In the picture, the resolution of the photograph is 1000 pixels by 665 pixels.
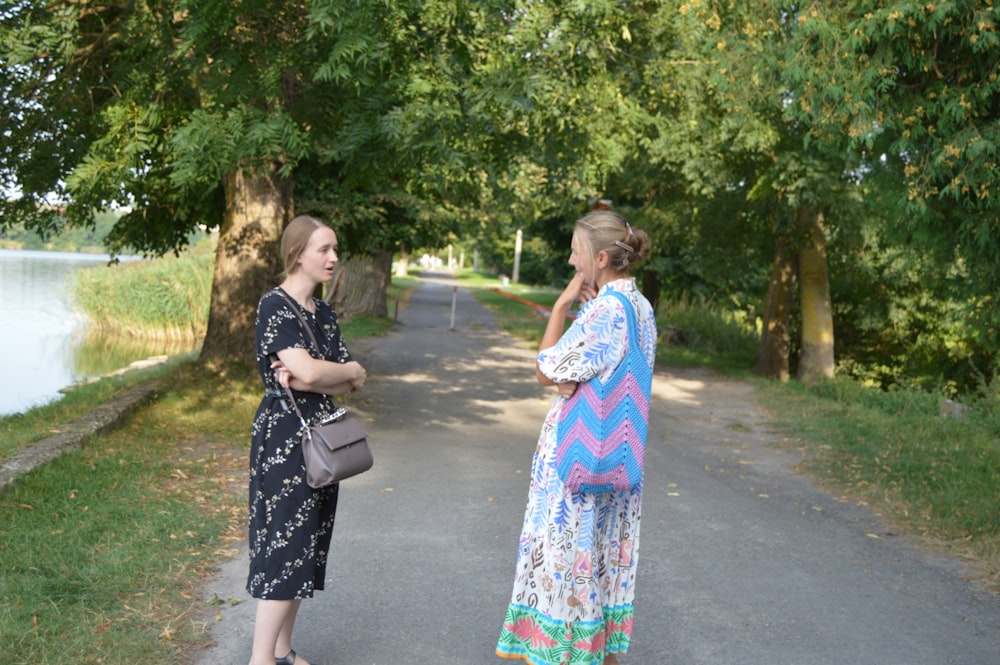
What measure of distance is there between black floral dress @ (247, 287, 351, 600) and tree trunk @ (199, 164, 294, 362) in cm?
790

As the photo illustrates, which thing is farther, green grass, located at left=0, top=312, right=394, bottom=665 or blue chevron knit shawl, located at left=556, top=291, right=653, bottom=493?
green grass, located at left=0, top=312, right=394, bottom=665

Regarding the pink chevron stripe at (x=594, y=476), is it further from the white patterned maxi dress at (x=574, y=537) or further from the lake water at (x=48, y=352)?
the lake water at (x=48, y=352)

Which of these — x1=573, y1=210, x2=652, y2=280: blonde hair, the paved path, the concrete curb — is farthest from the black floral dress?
the concrete curb

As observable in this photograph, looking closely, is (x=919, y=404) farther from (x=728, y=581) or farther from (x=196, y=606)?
(x=196, y=606)

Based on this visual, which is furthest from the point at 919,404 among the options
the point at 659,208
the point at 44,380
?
the point at 44,380

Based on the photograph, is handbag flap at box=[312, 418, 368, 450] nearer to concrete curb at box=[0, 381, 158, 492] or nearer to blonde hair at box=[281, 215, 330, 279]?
blonde hair at box=[281, 215, 330, 279]

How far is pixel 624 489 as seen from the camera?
3908 mm

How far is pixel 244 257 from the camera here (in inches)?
460

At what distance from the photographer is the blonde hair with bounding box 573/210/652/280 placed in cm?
385

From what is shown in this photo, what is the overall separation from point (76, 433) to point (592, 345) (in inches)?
235

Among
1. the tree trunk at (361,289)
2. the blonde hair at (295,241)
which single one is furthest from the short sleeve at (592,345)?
the tree trunk at (361,289)

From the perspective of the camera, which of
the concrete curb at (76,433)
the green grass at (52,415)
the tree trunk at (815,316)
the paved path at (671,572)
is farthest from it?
the tree trunk at (815,316)

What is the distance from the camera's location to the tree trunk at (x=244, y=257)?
11695 millimetres

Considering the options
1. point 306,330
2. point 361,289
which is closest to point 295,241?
point 306,330
